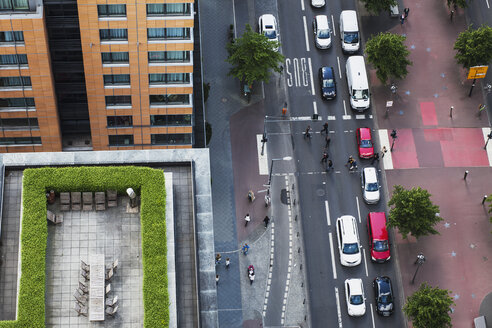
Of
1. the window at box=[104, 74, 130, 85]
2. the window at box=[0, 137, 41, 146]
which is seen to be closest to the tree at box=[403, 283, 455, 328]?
the window at box=[104, 74, 130, 85]

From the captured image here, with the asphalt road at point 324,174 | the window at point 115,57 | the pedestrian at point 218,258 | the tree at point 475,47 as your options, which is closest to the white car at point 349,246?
the asphalt road at point 324,174

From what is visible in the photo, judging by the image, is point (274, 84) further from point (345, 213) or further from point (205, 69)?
point (345, 213)

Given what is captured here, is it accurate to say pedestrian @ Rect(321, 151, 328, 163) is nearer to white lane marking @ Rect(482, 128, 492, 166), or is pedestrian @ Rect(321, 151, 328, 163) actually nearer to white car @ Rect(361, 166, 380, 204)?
white car @ Rect(361, 166, 380, 204)

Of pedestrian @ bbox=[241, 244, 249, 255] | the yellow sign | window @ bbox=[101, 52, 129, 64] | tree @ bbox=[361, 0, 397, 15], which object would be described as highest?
tree @ bbox=[361, 0, 397, 15]

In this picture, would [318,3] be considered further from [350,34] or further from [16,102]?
[16,102]

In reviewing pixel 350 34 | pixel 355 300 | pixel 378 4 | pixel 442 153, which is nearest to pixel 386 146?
pixel 442 153

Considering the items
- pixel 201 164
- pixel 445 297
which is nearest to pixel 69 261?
pixel 201 164

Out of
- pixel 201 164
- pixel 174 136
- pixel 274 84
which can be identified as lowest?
pixel 201 164
